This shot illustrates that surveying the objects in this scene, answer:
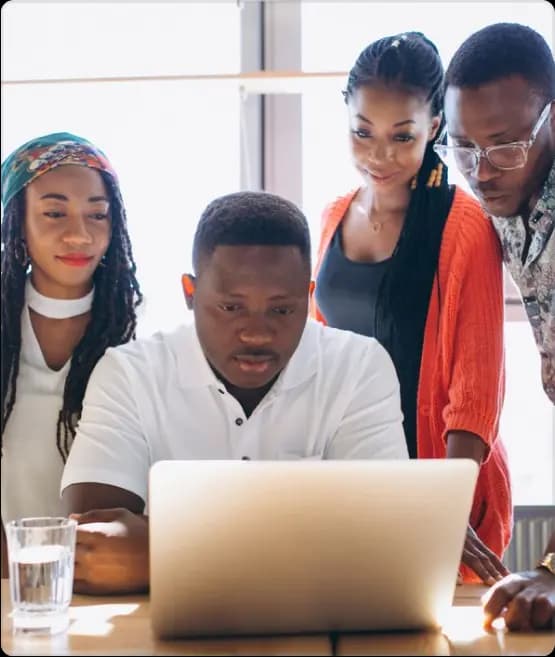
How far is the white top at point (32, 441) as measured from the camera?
1792mm

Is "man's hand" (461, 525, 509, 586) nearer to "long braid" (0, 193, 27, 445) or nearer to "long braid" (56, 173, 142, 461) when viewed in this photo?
"long braid" (56, 173, 142, 461)

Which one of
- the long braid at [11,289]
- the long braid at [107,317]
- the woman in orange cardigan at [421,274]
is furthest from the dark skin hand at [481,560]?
the long braid at [11,289]

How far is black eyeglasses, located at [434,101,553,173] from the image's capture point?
5.41 ft

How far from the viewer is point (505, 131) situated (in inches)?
64.8

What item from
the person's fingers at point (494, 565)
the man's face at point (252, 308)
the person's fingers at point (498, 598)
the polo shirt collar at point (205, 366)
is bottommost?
the person's fingers at point (494, 565)

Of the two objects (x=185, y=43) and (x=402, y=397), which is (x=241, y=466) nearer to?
(x=402, y=397)

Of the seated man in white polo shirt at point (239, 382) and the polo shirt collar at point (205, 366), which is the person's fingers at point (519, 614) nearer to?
the seated man in white polo shirt at point (239, 382)

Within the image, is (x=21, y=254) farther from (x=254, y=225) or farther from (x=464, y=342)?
(x=464, y=342)

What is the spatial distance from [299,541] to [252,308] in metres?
0.62

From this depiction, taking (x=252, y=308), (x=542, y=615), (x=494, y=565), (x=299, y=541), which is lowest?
(x=494, y=565)

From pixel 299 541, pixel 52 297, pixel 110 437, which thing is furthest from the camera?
pixel 52 297

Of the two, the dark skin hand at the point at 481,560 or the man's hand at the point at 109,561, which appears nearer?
the man's hand at the point at 109,561

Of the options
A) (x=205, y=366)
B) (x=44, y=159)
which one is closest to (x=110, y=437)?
(x=205, y=366)

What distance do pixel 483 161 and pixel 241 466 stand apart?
863 mm
